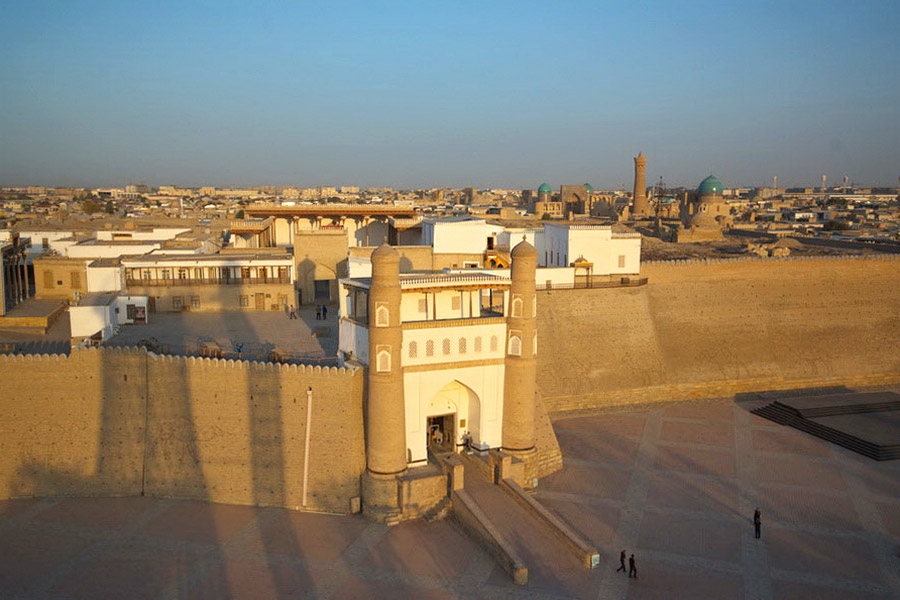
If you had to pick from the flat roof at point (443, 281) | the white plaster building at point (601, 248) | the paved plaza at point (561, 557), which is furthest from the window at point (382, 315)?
the white plaster building at point (601, 248)

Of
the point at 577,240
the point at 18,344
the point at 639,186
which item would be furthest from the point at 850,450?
the point at 639,186

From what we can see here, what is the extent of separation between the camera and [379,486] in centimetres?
1728

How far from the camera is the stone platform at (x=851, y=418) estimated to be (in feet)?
73.3

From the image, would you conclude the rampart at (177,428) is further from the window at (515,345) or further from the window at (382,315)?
the window at (515,345)

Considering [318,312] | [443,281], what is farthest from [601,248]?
[443,281]

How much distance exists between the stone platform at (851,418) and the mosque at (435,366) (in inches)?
437

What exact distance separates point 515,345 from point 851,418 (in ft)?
46.2

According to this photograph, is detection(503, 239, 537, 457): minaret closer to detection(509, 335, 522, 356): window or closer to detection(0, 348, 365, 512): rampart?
detection(509, 335, 522, 356): window

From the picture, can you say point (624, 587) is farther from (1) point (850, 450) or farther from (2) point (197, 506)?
(1) point (850, 450)

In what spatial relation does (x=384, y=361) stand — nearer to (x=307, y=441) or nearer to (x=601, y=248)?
(x=307, y=441)

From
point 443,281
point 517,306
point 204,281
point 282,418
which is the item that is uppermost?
point 443,281

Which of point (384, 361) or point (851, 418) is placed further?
point (851, 418)

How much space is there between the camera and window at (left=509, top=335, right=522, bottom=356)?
1905 cm

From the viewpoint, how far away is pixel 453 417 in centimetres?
1980
